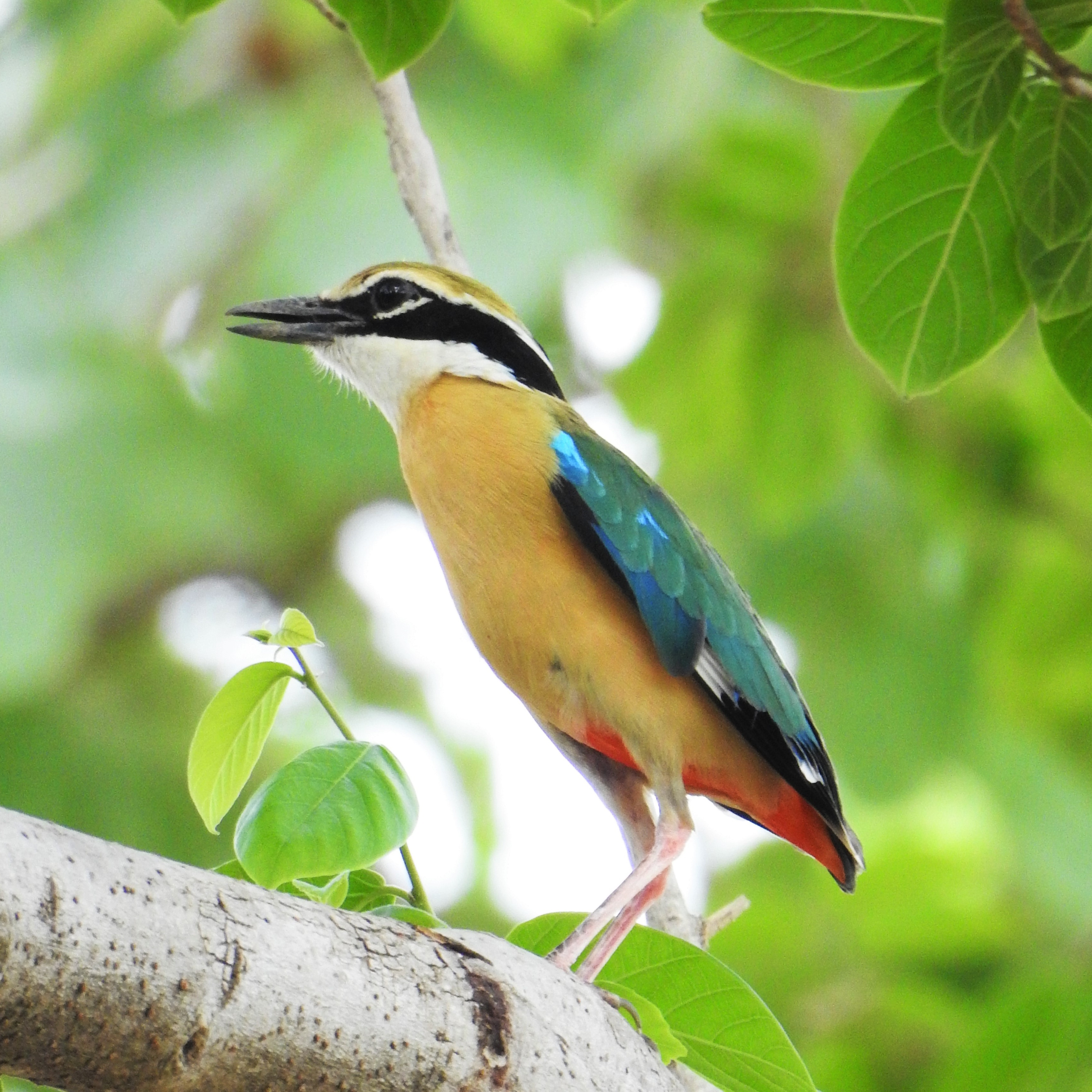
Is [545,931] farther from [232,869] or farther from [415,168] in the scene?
[415,168]

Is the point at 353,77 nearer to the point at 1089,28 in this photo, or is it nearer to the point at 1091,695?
the point at 1091,695

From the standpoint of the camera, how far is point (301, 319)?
4754 millimetres

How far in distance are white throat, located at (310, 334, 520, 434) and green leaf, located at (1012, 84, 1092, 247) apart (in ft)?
6.34

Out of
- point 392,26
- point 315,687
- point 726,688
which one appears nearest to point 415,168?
point 392,26

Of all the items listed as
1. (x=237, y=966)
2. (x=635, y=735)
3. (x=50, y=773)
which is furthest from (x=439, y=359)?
(x=50, y=773)

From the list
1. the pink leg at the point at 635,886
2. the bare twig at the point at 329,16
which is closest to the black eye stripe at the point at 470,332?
the bare twig at the point at 329,16

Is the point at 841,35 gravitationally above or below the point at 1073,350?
above

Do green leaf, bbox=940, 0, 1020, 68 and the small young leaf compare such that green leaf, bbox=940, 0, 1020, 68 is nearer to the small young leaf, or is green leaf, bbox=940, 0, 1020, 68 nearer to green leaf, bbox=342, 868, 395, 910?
the small young leaf

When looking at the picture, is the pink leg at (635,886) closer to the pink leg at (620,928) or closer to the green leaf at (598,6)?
the pink leg at (620,928)

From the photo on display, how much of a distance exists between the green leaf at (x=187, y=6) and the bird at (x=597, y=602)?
54.8 inches

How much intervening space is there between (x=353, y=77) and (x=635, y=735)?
444 centimetres

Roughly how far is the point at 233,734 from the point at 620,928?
3.62ft

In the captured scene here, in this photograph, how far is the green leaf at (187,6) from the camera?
2.78 metres

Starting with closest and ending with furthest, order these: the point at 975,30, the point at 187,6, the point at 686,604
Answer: the point at 975,30
the point at 187,6
the point at 686,604
